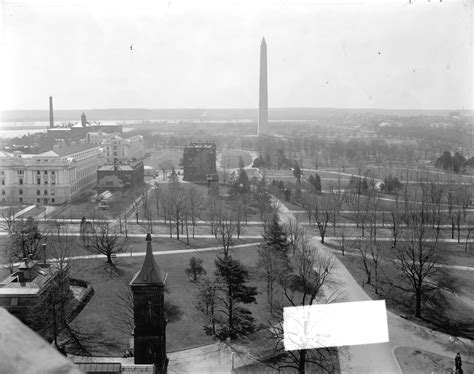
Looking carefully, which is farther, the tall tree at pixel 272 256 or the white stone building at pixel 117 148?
the white stone building at pixel 117 148

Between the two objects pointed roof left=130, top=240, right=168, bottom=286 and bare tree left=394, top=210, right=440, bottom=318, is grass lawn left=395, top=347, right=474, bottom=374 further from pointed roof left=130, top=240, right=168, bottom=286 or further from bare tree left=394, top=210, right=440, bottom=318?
pointed roof left=130, top=240, right=168, bottom=286

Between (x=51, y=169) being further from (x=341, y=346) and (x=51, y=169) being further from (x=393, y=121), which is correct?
(x=393, y=121)

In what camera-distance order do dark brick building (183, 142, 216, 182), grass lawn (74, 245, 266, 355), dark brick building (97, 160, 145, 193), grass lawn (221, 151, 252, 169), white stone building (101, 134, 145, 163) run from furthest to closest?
grass lawn (221, 151, 252, 169) < white stone building (101, 134, 145, 163) < dark brick building (183, 142, 216, 182) < dark brick building (97, 160, 145, 193) < grass lawn (74, 245, 266, 355)

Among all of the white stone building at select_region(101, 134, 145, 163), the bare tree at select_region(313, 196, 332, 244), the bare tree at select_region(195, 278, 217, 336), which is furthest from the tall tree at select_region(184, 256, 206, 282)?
the white stone building at select_region(101, 134, 145, 163)

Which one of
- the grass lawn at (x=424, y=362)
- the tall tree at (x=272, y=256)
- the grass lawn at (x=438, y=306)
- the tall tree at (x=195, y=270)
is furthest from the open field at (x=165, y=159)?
the grass lawn at (x=424, y=362)

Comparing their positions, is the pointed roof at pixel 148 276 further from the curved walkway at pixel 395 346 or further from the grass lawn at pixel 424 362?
the grass lawn at pixel 424 362
